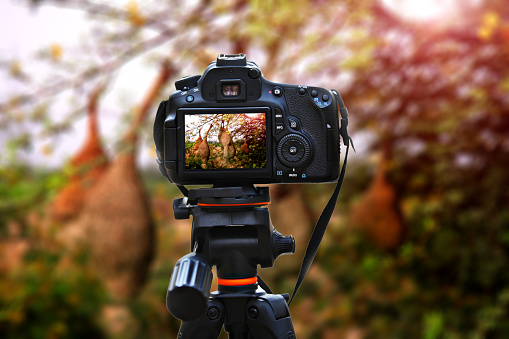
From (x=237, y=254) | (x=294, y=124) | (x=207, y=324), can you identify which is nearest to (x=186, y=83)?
→ (x=294, y=124)

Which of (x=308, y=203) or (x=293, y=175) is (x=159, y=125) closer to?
(x=293, y=175)

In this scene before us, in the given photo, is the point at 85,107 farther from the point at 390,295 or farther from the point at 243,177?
the point at 243,177

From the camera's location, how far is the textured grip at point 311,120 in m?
0.85

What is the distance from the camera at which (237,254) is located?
0.86m

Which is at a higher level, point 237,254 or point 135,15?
point 135,15

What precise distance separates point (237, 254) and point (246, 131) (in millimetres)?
212

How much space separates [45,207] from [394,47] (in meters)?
2.12

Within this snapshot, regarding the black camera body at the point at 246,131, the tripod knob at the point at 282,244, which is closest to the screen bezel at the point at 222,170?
the black camera body at the point at 246,131

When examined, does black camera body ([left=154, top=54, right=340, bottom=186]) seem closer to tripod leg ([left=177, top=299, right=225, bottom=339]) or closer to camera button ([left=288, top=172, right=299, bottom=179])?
camera button ([left=288, top=172, right=299, bottom=179])

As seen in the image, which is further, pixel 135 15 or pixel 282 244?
pixel 135 15

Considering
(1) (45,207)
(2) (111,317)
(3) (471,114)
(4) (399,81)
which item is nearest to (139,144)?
(1) (45,207)

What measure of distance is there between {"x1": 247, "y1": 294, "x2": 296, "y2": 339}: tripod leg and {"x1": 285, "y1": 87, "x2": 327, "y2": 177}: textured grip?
0.80ft

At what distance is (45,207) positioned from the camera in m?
2.75

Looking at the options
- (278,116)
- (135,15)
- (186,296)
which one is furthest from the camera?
(135,15)
